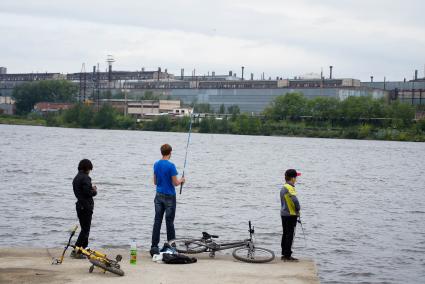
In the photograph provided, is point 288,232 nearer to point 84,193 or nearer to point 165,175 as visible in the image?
point 165,175

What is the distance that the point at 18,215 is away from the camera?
98.5ft

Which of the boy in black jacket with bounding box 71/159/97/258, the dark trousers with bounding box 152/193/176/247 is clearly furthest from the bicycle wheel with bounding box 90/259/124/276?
the dark trousers with bounding box 152/193/176/247

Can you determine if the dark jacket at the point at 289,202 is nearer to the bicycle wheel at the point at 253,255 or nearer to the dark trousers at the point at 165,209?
the bicycle wheel at the point at 253,255

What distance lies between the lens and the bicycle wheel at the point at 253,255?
16.2 meters

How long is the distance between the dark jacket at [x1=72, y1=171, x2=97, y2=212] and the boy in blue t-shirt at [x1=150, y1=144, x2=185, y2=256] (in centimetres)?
134

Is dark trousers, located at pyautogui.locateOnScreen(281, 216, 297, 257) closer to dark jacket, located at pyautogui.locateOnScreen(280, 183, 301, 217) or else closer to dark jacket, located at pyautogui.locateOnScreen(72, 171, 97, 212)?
dark jacket, located at pyautogui.locateOnScreen(280, 183, 301, 217)

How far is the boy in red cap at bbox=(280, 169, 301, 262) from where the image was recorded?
16.5m

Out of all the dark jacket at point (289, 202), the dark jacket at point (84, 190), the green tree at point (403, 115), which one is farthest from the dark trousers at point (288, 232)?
the green tree at point (403, 115)

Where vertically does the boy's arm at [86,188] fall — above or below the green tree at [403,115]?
above

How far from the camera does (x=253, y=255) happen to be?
643 inches

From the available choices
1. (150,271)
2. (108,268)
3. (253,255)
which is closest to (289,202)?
(253,255)

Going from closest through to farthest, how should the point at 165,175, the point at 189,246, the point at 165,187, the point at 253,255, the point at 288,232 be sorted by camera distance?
the point at 165,175, the point at 165,187, the point at 253,255, the point at 189,246, the point at 288,232

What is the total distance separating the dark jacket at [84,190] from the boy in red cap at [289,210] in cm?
398

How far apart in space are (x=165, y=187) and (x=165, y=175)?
0.28 meters
